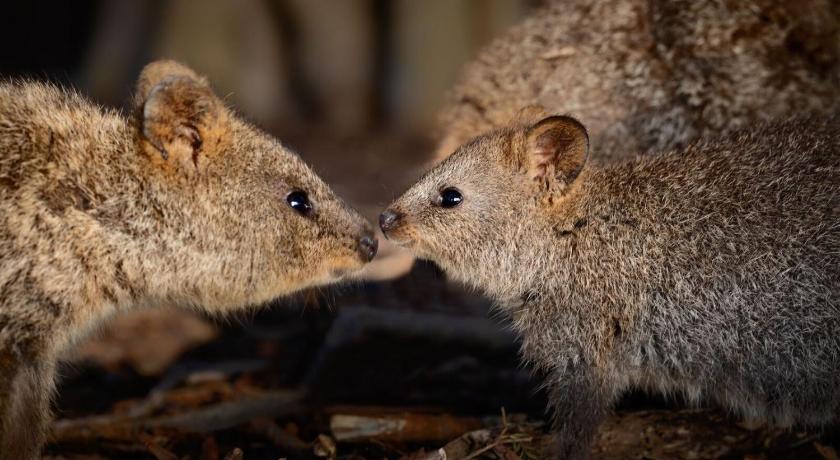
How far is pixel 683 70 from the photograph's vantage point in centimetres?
668

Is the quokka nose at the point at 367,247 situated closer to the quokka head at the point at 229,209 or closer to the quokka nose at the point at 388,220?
the quokka head at the point at 229,209

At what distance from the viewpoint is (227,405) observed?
6.67 m

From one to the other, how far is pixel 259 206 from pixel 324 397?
1842 millimetres

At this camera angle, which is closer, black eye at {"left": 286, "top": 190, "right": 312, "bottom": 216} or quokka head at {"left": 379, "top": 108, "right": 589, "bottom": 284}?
black eye at {"left": 286, "top": 190, "right": 312, "bottom": 216}

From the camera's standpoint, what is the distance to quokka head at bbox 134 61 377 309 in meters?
5.21

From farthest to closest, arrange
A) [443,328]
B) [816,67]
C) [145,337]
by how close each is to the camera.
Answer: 1. [145,337]
2. [443,328]
3. [816,67]

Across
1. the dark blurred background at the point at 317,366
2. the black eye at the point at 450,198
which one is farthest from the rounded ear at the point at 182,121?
the black eye at the point at 450,198

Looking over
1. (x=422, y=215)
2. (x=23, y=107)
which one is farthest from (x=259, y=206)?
(x=23, y=107)

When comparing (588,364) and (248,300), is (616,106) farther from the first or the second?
(248,300)

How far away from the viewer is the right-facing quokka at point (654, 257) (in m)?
5.16

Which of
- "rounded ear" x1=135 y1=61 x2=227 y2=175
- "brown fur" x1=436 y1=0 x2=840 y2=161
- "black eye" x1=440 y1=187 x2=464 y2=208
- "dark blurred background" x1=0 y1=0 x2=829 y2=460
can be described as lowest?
"dark blurred background" x1=0 y1=0 x2=829 y2=460

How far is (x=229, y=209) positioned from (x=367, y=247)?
78cm

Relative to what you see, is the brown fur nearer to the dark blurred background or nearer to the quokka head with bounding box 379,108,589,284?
the quokka head with bounding box 379,108,589,284

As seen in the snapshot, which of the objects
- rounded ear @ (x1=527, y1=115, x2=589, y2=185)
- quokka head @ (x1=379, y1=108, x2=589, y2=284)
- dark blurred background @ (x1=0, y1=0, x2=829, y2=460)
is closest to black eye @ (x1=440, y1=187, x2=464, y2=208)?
quokka head @ (x1=379, y1=108, x2=589, y2=284)
